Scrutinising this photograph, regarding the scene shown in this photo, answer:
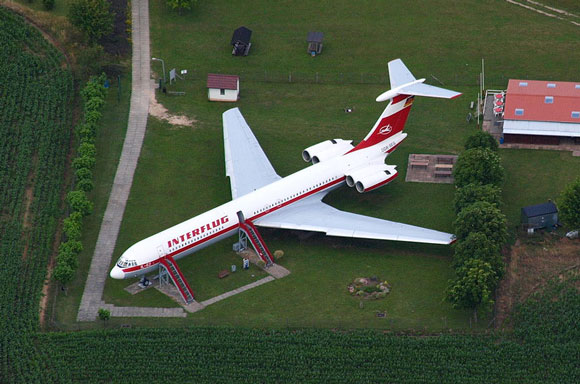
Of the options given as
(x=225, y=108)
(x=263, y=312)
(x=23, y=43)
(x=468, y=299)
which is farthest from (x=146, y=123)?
(x=468, y=299)

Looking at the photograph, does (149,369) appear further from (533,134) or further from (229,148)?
(533,134)

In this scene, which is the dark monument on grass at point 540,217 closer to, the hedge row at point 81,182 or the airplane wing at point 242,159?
the airplane wing at point 242,159

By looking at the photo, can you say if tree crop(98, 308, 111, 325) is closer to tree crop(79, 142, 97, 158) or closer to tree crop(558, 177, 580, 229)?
tree crop(79, 142, 97, 158)

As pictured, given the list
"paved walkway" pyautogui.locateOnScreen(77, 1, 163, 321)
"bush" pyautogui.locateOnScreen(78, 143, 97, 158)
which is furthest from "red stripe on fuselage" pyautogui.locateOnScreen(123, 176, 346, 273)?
"bush" pyautogui.locateOnScreen(78, 143, 97, 158)

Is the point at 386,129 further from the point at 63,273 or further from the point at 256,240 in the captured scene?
the point at 63,273

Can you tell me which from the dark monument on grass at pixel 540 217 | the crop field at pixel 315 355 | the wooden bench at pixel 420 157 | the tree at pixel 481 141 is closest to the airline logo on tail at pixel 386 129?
the wooden bench at pixel 420 157

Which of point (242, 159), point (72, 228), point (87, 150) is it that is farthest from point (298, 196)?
point (87, 150)
